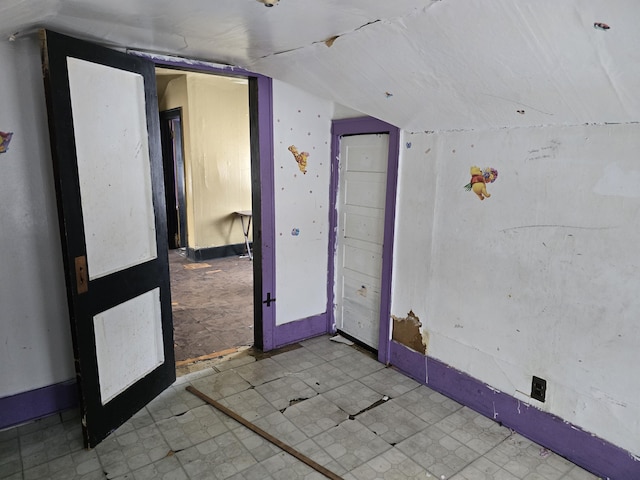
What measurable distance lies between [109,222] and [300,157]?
1483 mm

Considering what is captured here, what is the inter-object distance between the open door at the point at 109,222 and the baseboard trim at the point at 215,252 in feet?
11.0

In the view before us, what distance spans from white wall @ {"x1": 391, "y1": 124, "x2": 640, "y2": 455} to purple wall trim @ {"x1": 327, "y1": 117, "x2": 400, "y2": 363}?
9cm

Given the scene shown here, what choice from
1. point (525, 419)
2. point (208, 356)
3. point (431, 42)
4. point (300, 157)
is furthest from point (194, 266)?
point (431, 42)

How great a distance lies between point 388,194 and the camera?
2914 mm

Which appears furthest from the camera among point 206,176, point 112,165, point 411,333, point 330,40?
point 206,176

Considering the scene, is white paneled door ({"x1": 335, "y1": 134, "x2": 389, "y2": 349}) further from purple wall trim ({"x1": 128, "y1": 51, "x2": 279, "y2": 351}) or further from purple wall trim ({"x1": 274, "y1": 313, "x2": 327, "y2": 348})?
purple wall trim ({"x1": 128, "y1": 51, "x2": 279, "y2": 351})

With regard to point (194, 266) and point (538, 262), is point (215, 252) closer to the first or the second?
point (194, 266)

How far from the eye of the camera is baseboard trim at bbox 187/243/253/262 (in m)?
5.94

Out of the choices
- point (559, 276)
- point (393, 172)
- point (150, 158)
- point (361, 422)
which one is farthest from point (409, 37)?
point (361, 422)

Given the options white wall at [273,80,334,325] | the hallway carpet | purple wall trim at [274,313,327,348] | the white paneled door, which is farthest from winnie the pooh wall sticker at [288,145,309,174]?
the hallway carpet

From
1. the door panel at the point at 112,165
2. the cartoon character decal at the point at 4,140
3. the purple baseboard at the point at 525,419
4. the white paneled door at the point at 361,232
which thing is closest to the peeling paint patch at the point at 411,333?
the purple baseboard at the point at 525,419

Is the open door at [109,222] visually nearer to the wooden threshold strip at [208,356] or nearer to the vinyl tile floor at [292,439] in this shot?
the vinyl tile floor at [292,439]

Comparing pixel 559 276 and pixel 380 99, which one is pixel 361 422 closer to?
pixel 559 276

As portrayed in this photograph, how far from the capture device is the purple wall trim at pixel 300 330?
333cm
